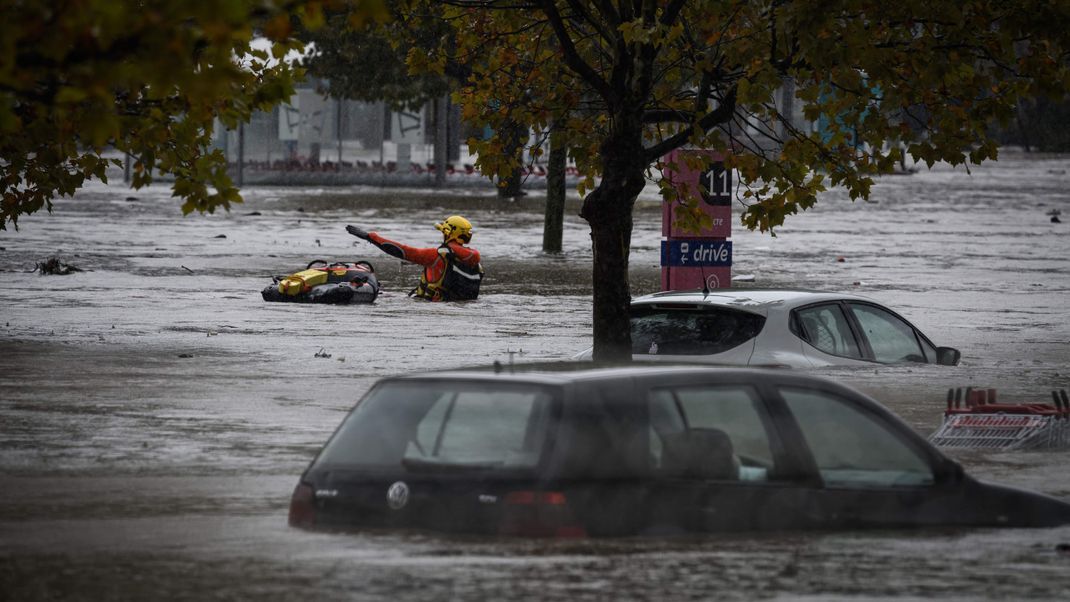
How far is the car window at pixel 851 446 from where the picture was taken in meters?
8.14

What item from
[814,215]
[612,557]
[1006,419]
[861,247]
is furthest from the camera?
[814,215]

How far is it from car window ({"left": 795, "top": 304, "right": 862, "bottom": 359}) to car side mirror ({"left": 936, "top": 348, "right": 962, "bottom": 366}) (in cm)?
86

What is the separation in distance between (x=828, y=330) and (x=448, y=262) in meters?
11.8

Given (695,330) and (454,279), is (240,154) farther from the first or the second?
(695,330)

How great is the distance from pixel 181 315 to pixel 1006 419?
42.6ft

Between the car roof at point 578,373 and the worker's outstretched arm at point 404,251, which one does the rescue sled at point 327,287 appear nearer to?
the worker's outstretched arm at point 404,251

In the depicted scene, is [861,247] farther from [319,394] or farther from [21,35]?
[21,35]

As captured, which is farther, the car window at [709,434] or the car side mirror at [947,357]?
the car side mirror at [947,357]

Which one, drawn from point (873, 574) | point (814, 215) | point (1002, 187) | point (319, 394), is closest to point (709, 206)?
point (319, 394)

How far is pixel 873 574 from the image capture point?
25.6ft

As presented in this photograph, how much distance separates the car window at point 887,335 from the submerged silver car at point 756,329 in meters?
0.04

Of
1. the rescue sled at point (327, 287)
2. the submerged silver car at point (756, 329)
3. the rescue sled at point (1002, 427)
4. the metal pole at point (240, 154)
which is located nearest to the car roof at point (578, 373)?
the rescue sled at point (1002, 427)

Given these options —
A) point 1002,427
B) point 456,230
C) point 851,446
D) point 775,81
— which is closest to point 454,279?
point 456,230

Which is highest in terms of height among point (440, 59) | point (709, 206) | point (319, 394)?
point (440, 59)
